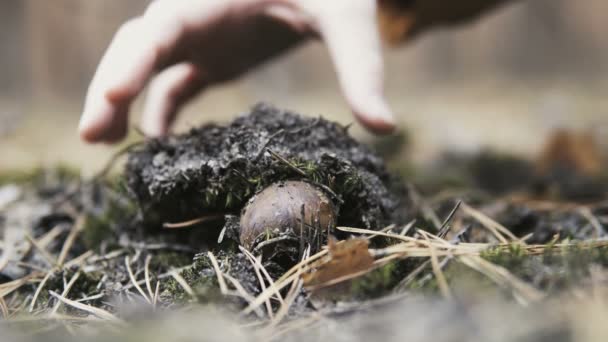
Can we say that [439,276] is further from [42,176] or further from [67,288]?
[42,176]

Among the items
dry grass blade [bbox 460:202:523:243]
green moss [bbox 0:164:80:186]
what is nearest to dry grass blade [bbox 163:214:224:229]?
dry grass blade [bbox 460:202:523:243]

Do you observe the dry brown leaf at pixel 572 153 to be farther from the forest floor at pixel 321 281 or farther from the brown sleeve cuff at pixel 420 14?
the forest floor at pixel 321 281

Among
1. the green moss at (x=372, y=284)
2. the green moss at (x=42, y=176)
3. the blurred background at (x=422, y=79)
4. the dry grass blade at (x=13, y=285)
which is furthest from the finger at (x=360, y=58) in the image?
the blurred background at (x=422, y=79)

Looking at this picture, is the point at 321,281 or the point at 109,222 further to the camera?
the point at 109,222

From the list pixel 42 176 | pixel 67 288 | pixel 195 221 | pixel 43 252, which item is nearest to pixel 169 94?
pixel 42 176

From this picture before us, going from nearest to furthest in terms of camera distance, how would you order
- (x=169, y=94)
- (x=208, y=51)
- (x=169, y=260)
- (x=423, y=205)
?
(x=169, y=260) < (x=423, y=205) < (x=208, y=51) < (x=169, y=94)

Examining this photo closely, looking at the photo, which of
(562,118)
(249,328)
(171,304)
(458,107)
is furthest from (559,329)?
(458,107)
